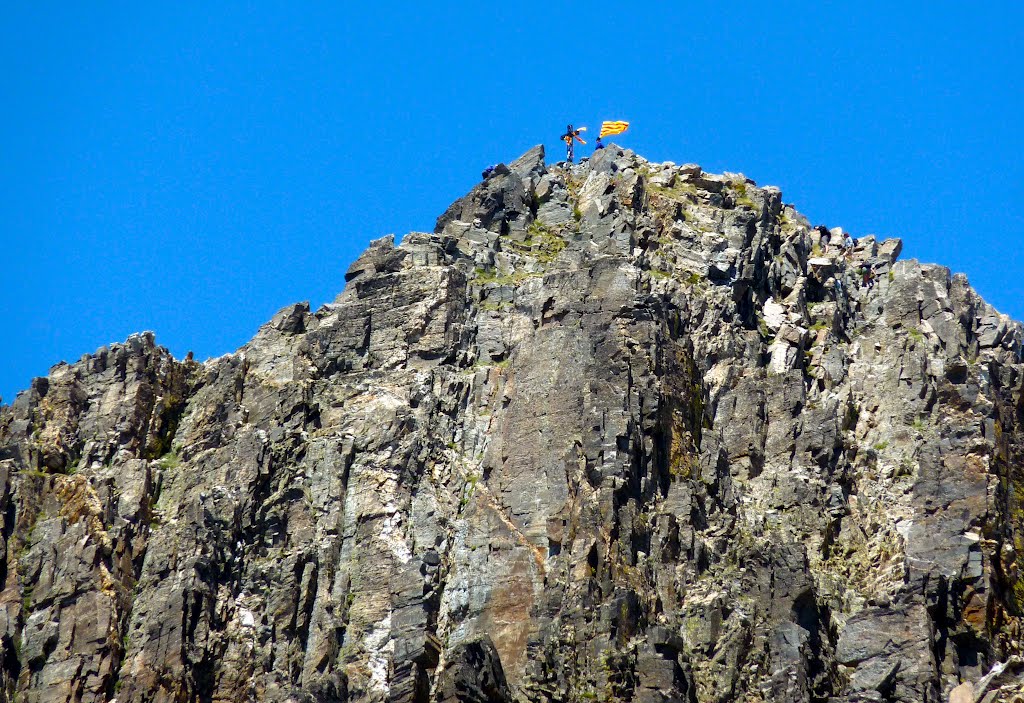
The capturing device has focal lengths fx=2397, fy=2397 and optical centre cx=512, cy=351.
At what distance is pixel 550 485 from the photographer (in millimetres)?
147125

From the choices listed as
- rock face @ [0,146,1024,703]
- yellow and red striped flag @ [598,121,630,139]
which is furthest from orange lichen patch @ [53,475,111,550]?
yellow and red striped flag @ [598,121,630,139]

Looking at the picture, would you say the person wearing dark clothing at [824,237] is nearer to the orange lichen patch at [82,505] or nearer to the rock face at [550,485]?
the rock face at [550,485]

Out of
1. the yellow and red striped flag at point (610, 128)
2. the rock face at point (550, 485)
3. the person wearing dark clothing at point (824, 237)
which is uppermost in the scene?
the yellow and red striped flag at point (610, 128)

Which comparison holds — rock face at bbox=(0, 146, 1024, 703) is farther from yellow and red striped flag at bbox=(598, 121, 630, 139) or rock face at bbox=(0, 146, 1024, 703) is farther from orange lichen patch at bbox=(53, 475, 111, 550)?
yellow and red striped flag at bbox=(598, 121, 630, 139)

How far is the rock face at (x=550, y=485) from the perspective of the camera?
14025 centimetres

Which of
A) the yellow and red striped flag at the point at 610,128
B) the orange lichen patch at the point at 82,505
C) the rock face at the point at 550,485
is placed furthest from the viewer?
the yellow and red striped flag at the point at 610,128

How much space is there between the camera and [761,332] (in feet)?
537

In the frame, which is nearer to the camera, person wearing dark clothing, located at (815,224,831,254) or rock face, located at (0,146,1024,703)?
rock face, located at (0,146,1024,703)

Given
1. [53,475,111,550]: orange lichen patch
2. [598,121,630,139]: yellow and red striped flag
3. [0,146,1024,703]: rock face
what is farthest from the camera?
[598,121,630,139]: yellow and red striped flag

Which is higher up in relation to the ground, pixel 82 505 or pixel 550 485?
pixel 82 505

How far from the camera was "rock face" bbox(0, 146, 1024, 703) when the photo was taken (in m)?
140

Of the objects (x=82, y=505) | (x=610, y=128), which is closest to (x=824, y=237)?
(x=610, y=128)

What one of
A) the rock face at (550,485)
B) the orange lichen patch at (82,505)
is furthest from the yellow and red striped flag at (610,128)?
the orange lichen patch at (82,505)

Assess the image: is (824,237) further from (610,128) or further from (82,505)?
(82,505)
